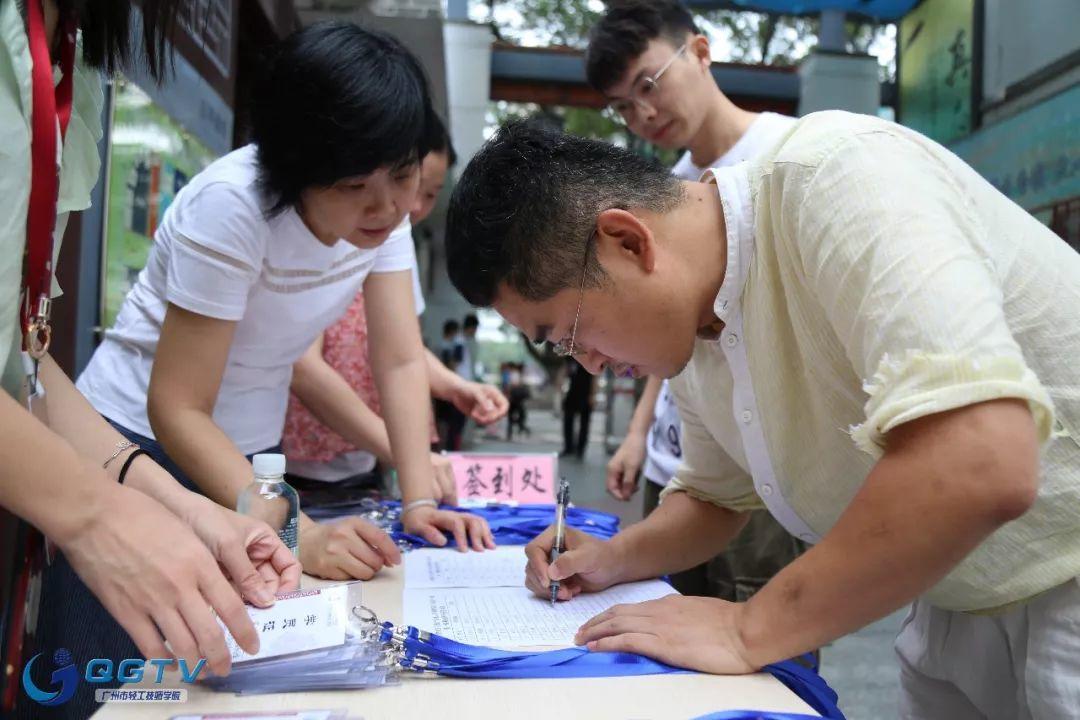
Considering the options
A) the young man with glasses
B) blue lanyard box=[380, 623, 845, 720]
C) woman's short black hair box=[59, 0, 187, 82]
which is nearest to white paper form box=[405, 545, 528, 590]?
blue lanyard box=[380, 623, 845, 720]

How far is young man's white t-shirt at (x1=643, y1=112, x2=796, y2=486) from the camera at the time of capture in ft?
6.82

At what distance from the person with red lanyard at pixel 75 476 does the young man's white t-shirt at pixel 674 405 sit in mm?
1200

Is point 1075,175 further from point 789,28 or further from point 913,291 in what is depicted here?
point 789,28

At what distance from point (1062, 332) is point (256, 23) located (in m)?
3.80

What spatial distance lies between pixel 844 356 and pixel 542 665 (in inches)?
18.9

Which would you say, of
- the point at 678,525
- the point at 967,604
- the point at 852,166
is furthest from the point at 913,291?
the point at 678,525

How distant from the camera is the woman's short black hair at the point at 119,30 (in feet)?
3.37

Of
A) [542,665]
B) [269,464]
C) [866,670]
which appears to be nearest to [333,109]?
[269,464]

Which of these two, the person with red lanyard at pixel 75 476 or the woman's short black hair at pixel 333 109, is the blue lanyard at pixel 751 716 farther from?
the woman's short black hair at pixel 333 109

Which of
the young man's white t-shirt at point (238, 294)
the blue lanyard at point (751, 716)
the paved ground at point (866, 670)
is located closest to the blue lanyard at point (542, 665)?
the blue lanyard at point (751, 716)

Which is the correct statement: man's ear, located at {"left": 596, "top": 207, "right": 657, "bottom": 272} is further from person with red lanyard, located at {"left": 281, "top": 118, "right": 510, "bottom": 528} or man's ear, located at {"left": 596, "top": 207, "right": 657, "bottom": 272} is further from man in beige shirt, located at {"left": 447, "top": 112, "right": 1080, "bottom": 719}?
person with red lanyard, located at {"left": 281, "top": 118, "right": 510, "bottom": 528}

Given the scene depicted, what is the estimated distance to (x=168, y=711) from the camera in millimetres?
821

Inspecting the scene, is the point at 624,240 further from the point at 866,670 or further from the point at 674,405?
the point at 866,670

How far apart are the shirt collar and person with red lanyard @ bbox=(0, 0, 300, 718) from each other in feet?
2.13
